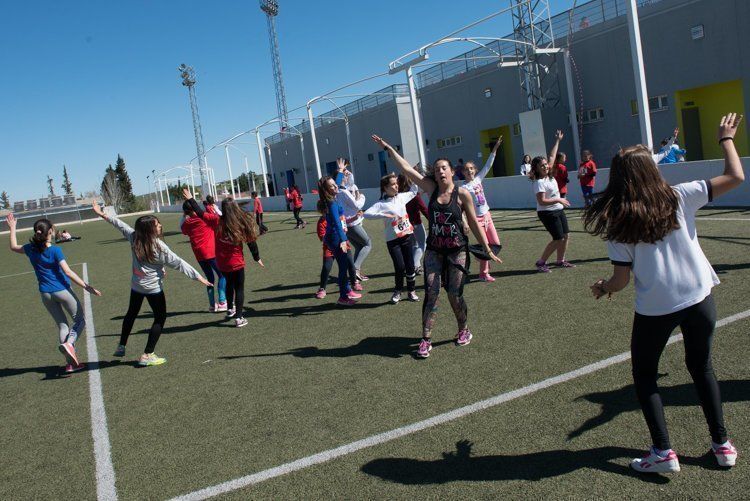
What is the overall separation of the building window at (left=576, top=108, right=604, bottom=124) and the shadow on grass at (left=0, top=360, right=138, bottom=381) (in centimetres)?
2289

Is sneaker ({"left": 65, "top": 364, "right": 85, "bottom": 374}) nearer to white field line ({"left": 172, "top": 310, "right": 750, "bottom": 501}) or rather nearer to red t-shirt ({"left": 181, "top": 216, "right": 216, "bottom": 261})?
red t-shirt ({"left": 181, "top": 216, "right": 216, "bottom": 261})

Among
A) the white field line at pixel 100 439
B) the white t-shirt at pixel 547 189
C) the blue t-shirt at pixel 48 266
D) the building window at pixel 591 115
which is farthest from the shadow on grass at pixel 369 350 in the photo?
the building window at pixel 591 115

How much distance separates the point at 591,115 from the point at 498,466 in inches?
986

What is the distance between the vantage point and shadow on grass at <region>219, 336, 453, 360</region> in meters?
6.22

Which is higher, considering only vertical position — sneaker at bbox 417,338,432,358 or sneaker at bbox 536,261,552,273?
sneaker at bbox 536,261,552,273

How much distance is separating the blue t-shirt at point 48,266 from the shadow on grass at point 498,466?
185 inches

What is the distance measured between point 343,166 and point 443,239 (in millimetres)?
4349

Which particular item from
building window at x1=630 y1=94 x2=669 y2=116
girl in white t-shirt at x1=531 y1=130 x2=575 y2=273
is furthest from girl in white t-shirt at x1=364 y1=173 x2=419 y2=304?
building window at x1=630 y1=94 x2=669 y2=116

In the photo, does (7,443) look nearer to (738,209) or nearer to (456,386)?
(456,386)

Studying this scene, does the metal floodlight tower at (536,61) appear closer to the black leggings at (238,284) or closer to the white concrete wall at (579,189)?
the white concrete wall at (579,189)

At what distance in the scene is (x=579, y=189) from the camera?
60.8 feet

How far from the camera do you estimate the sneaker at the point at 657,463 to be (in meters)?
3.26

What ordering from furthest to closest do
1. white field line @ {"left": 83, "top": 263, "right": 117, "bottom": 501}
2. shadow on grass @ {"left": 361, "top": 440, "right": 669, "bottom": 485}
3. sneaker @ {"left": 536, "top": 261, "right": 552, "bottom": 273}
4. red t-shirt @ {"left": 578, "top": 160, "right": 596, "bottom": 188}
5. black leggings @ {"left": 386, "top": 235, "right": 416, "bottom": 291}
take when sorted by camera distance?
red t-shirt @ {"left": 578, "top": 160, "right": 596, "bottom": 188} → sneaker @ {"left": 536, "top": 261, "right": 552, "bottom": 273} → black leggings @ {"left": 386, "top": 235, "right": 416, "bottom": 291} → white field line @ {"left": 83, "top": 263, "right": 117, "bottom": 501} → shadow on grass @ {"left": 361, "top": 440, "right": 669, "bottom": 485}

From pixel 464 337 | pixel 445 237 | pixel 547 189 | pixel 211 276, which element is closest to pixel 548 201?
pixel 547 189
